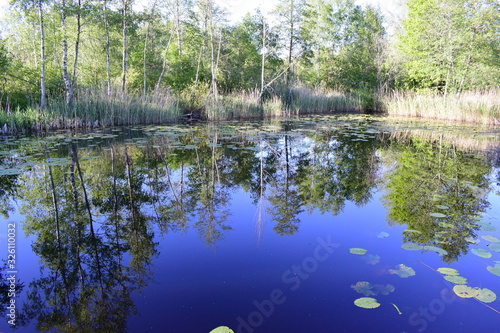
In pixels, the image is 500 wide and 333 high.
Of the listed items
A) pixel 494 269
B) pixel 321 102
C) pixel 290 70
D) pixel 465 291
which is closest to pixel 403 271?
pixel 465 291

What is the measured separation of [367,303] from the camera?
67.1 inches

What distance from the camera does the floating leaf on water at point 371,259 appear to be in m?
2.16

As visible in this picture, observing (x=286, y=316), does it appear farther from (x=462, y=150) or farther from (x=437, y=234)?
(x=462, y=150)

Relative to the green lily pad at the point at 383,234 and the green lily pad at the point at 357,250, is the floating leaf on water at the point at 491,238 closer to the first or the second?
the green lily pad at the point at 383,234

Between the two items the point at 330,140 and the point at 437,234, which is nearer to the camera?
the point at 437,234

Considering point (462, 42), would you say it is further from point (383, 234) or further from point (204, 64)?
point (383, 234)

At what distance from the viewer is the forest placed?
9.82 meters

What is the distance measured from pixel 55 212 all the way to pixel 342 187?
3047 mm

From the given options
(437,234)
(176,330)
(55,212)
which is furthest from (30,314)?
(437,234)

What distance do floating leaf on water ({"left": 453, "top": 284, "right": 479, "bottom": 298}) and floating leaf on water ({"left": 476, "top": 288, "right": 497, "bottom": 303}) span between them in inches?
0.7

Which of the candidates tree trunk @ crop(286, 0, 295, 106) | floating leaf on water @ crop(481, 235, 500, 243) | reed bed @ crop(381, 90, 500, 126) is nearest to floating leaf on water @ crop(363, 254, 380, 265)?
floating leaf on water @ crop(481, 235, 500, 243)

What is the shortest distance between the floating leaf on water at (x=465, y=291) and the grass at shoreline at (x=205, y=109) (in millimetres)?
9835

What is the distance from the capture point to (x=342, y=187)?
3900 mm

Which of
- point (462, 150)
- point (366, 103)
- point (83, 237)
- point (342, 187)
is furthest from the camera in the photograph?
point (366, 103)
